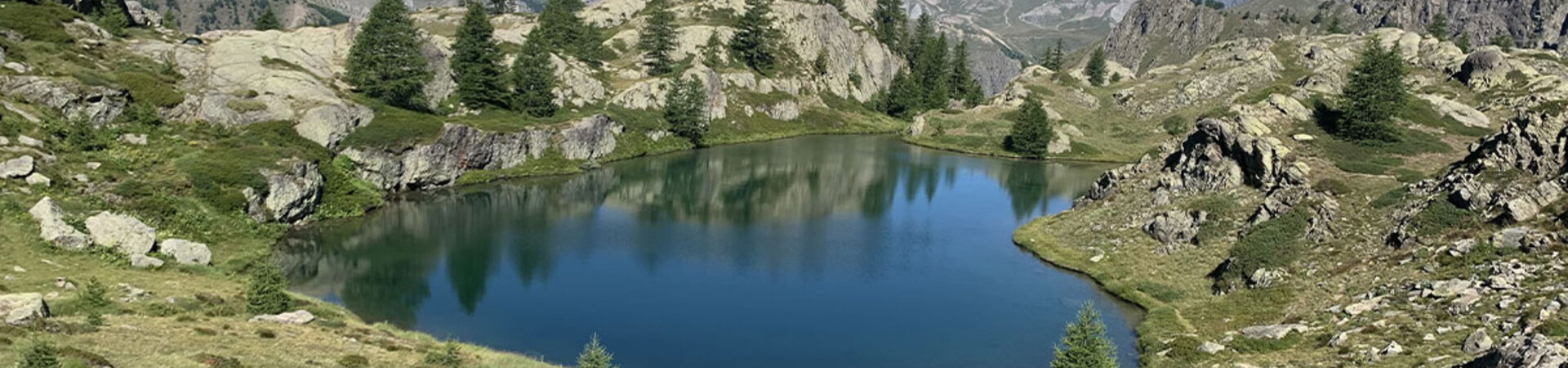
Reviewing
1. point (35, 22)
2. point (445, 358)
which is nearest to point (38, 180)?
point (35, 22)

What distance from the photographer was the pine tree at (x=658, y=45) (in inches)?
6604

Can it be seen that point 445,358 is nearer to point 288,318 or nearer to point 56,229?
point 288,318

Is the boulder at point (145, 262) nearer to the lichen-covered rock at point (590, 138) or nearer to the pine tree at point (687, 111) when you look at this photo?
the lichen-covered rock at point (590, 138)

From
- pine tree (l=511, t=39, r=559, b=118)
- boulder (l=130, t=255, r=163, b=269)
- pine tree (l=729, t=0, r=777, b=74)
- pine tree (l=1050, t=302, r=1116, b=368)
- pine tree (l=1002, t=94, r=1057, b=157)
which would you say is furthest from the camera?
pine tree (l=729, t=0, r=777, b=74)

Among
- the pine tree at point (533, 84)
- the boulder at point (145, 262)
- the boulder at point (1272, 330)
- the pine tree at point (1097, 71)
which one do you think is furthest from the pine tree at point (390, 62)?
the pine tree at point (1097, 71)

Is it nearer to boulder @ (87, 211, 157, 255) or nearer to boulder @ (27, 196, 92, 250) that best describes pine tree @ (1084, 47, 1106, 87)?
boulder @ (87, 211, 157, 255)

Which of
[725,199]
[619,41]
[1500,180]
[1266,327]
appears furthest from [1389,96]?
[619,41]

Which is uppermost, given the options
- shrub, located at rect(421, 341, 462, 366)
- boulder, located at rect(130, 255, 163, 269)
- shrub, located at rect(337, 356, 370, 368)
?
shrub, located at rect(337, 356, 370, 368)

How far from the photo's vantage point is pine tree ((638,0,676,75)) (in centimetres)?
16775

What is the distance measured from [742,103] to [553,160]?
63525 mm

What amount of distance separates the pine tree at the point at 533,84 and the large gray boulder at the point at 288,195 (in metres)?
44.4

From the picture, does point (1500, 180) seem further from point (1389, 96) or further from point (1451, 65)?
point (1451, 65)

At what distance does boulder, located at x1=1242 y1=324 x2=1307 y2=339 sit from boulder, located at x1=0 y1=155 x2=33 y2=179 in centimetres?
→ 7652

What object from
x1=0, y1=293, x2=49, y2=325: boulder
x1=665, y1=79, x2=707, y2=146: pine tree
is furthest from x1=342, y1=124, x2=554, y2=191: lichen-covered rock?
x1=0, y1=293, x2=49, y2=325: boulder
